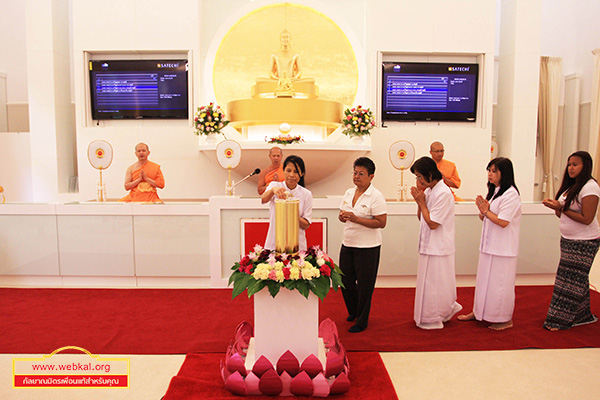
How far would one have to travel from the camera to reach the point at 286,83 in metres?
7.66

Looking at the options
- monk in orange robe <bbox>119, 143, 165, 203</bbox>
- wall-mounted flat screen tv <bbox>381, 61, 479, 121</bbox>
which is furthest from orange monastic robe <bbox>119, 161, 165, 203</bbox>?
wall-mounted flat screen tv <bbox>381, 61, 479, 121</bbox>

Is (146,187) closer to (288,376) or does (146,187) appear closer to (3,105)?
(288,376)

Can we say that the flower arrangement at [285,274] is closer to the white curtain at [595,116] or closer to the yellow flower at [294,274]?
the yellow flower at [294,274]

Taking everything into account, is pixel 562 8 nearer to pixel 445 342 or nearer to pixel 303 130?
pixel 303 130

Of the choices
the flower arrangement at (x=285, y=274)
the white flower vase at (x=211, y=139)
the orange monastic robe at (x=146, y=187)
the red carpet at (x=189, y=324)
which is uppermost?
the white flower vase at (x=211, y=139)

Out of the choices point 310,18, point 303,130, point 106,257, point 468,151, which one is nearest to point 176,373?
point 106,257

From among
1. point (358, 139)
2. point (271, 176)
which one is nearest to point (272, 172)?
point (271, 176)

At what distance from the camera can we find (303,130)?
25.8 ft

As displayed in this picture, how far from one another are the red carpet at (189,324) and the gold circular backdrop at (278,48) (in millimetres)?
4510

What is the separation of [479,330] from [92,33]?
757 cm

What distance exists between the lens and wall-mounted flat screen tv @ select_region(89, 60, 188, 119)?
776 cm

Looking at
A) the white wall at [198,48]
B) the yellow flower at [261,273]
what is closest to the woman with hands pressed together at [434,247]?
the yellow flower at [261,273]

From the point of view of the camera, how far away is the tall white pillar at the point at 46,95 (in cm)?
761

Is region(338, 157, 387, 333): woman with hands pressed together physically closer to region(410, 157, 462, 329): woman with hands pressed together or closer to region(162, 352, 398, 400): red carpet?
region(410, 157, 462, 329): woman with hands pressed together
